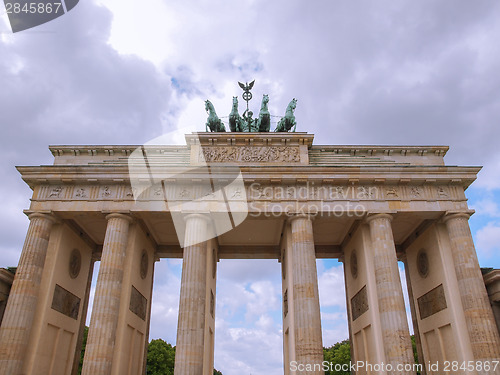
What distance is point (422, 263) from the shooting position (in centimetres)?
2395

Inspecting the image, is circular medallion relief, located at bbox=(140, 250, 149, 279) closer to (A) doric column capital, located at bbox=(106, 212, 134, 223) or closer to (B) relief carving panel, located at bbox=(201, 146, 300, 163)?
(A) doric column capital, located at bbox=(106, 212, 134, 223)

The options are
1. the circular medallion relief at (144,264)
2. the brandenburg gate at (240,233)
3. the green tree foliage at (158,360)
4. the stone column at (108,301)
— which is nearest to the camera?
the stone column at (108,301)

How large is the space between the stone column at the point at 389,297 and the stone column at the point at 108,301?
13047 mm

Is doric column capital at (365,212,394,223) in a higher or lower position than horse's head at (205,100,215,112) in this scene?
lower

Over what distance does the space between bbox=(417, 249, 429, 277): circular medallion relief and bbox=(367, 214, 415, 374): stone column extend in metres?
4.68

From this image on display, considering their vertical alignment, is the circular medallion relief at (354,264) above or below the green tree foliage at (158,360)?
above

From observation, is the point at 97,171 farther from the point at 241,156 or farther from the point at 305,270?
the point at 305,270

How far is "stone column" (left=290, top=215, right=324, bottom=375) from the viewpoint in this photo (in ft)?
59.2

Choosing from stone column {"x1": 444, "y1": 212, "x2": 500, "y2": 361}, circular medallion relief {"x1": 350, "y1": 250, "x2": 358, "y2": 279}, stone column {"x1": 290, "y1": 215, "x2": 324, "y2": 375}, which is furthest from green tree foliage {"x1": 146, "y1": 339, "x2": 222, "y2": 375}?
stone column {"x1": 444, "y1": 212, "x2": 500, "y2": 361}

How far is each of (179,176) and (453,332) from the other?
54.0 feet

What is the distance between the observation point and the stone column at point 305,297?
18.0 metres

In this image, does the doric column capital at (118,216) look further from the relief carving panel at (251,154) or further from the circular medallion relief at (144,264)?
the relief carving panel at (251,154)

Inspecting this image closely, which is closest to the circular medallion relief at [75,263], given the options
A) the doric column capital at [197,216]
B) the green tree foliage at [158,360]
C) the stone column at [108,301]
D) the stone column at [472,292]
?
the stone column at [108,301]

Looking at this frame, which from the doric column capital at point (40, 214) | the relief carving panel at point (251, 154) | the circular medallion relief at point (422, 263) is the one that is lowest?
the circular medallion relief at point (422, 263)
